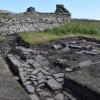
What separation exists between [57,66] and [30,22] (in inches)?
299

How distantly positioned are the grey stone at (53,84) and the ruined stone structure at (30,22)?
24.2 ft

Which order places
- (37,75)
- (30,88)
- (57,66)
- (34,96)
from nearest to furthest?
(34,96), (30,88), (37,75), (57,66)

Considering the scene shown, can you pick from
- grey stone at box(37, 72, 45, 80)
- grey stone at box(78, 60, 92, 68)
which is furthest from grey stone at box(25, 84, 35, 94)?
grey stone at box(78, 60, 92, 68)

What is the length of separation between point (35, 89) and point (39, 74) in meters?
0.99

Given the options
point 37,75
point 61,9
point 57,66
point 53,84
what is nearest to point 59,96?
point 53,84

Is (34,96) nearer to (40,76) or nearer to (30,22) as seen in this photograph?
(40,76)

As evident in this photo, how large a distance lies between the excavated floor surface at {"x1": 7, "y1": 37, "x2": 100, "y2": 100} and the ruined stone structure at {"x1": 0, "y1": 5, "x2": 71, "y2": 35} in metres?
→ 3.35

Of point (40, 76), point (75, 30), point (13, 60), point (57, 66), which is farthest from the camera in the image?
point (75, 30)

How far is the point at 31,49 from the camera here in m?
11.1

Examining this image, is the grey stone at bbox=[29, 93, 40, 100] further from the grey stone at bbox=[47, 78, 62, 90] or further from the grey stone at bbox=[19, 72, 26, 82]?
the grey stone at bbox=[19, 72, 26, 82]

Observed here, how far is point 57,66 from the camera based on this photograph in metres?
9.12

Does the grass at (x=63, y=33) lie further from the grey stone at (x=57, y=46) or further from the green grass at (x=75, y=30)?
the grey stone at (x=57, y=46)

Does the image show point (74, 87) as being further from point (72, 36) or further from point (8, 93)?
point (72, 36)

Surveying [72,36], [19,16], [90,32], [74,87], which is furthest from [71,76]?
[19,16]
